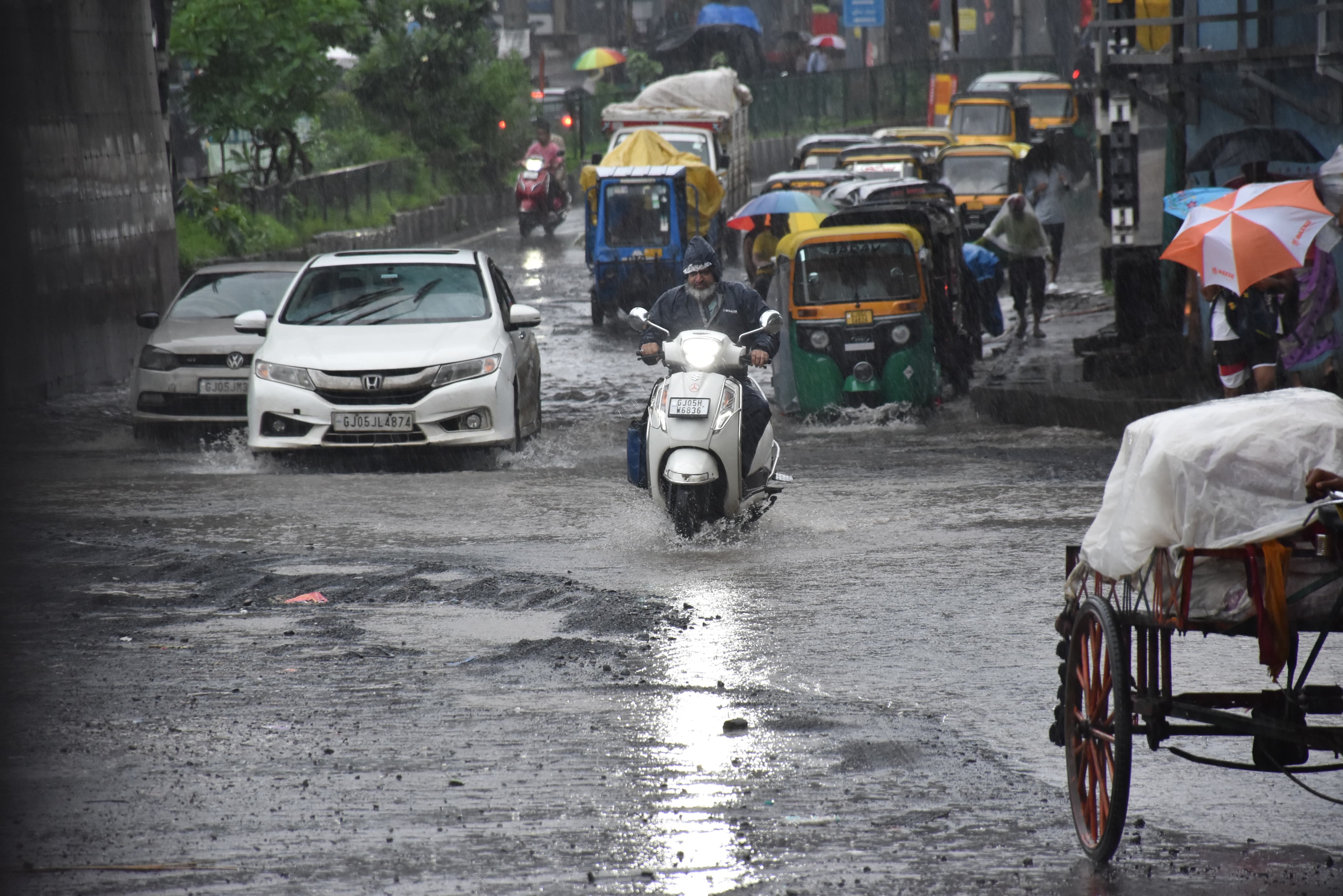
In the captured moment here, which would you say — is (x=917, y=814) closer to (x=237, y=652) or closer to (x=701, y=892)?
(x=701, y=892)

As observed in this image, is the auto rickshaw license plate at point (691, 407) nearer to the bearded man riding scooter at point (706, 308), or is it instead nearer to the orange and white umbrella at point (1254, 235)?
the bearded man riding scooter at point (706, 308)

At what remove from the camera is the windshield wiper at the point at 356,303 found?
13.1m

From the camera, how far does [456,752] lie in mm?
5648

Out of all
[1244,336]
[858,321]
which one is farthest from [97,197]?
[1244,336]

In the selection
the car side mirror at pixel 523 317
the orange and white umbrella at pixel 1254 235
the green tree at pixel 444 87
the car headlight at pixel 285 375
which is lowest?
the car headlight at pixel 285 375

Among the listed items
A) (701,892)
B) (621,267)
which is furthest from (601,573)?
(621,267)

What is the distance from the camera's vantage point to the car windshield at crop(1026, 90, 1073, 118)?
4500 centimetres

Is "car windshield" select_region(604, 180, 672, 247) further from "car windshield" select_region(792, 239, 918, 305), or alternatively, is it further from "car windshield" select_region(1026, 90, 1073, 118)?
"car windshield" select_region(1026, 90, 1073, 118)

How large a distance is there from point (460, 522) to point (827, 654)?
3.84 m

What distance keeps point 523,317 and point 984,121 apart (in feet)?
100

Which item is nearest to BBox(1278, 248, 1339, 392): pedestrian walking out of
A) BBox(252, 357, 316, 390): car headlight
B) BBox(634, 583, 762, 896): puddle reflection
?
BBox(634, 583, 762, 896): puddle reflection

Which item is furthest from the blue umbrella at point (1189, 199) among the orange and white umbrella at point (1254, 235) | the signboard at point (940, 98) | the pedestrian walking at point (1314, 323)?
the signboard at point (940, 98)

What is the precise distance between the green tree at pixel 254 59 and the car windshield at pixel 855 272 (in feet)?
37.4

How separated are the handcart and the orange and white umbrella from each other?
573cm
